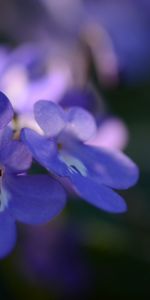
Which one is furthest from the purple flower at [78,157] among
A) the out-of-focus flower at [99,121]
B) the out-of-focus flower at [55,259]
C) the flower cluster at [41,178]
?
the out-of-focus flower at [55,259]

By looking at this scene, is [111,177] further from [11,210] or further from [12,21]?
[12,21]

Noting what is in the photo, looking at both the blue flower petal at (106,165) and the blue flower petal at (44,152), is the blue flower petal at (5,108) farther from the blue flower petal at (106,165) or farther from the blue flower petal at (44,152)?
the blue flower petal at (106,165)

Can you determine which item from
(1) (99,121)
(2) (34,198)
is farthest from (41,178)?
(1) (99,121)

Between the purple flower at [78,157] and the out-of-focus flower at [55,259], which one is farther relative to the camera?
the out-of-focus flower at [55,259]

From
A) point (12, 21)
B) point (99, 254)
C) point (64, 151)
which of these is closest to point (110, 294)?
point (99, 254)

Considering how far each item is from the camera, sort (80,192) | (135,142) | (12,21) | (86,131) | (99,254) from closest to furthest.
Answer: (80,192), (86,131), (99,254), (135,142), (12,21)

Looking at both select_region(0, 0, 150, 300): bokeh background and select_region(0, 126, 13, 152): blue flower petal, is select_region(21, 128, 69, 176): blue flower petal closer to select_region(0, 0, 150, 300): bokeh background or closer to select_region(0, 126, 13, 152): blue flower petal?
select_region(0, 126, 13, 152): blue flower petal

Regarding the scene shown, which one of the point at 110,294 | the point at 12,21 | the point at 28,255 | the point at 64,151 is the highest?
the point at 64,151

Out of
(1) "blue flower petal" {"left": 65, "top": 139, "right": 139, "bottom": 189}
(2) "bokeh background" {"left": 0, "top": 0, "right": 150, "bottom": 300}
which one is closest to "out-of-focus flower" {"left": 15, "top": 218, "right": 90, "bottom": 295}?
(2) "bokeh background" {"left": 0, "top": 0, "right": 150, "bottom": 300}
